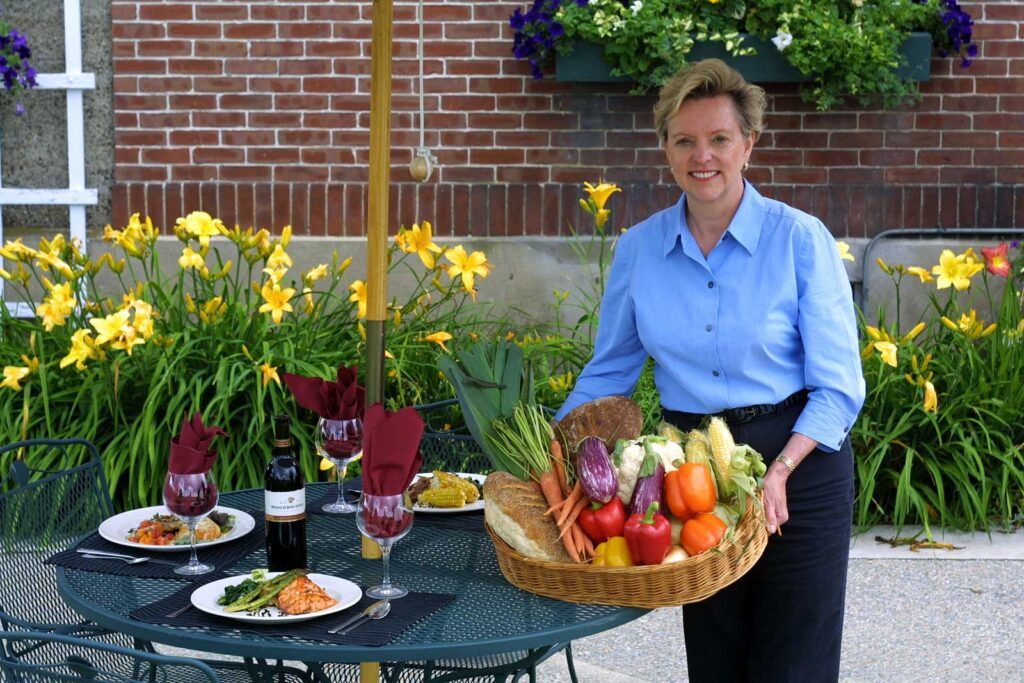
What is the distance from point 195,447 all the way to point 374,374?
0.41m

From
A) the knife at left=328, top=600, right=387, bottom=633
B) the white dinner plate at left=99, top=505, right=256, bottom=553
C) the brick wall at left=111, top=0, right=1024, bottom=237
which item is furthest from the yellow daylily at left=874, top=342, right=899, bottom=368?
the knife at left=328, top=600, right=387, bottom=633

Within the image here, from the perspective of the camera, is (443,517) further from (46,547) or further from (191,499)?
(46,547)

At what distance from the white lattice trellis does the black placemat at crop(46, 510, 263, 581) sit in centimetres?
423

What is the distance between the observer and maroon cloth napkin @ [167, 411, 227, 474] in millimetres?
2713

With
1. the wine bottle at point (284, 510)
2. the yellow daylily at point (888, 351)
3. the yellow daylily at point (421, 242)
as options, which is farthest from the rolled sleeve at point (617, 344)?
the yellow daylily at point (888, 351)

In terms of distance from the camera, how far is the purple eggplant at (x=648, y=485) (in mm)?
2531

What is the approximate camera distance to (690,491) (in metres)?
2.52

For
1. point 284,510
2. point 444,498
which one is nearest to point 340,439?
point 444,498

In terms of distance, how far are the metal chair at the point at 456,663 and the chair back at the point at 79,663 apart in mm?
506

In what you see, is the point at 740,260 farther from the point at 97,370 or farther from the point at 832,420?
the point at 97,370

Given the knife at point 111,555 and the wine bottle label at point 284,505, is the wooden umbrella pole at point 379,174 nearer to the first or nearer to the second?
the wine bottle label at point 284,505

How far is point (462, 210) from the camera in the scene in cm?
685

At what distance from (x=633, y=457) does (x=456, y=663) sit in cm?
119

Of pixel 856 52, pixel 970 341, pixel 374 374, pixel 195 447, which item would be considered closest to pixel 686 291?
pixel 374 374
